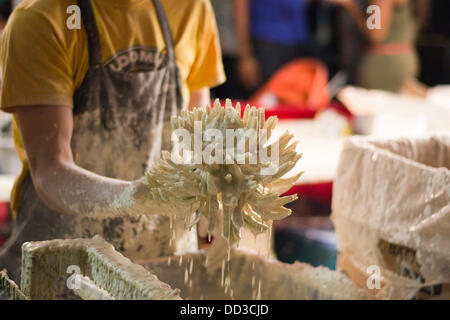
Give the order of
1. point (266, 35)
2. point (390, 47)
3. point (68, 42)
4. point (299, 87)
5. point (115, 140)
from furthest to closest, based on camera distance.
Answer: point (390, 47)
point (266, 35)
point (299, 87)
point (115, 140)
point (68, 42)

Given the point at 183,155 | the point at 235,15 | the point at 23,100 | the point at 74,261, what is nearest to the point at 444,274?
the point at 183,155

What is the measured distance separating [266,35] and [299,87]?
0.46 meters

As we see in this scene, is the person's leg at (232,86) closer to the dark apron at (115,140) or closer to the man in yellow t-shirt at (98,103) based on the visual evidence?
the man in yellow t-shirt at (98,103)

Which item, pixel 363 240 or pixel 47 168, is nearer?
pixel 47 168

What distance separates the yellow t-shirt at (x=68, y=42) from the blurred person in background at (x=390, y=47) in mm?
2469

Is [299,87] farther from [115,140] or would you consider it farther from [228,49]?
[115,140]

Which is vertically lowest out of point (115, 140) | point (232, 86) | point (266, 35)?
point (232, 86)

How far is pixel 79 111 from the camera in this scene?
1176 mm

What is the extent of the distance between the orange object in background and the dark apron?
1.79m

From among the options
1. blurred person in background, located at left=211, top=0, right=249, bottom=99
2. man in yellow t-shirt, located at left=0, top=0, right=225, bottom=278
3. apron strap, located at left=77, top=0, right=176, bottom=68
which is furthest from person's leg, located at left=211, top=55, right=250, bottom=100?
apron strap, located at left=77, top=0, right=176, bottom=68

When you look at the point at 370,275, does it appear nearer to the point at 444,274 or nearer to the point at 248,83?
the point at 444,274

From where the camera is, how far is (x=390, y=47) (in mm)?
3660

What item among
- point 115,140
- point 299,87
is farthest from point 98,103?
point 299,87
